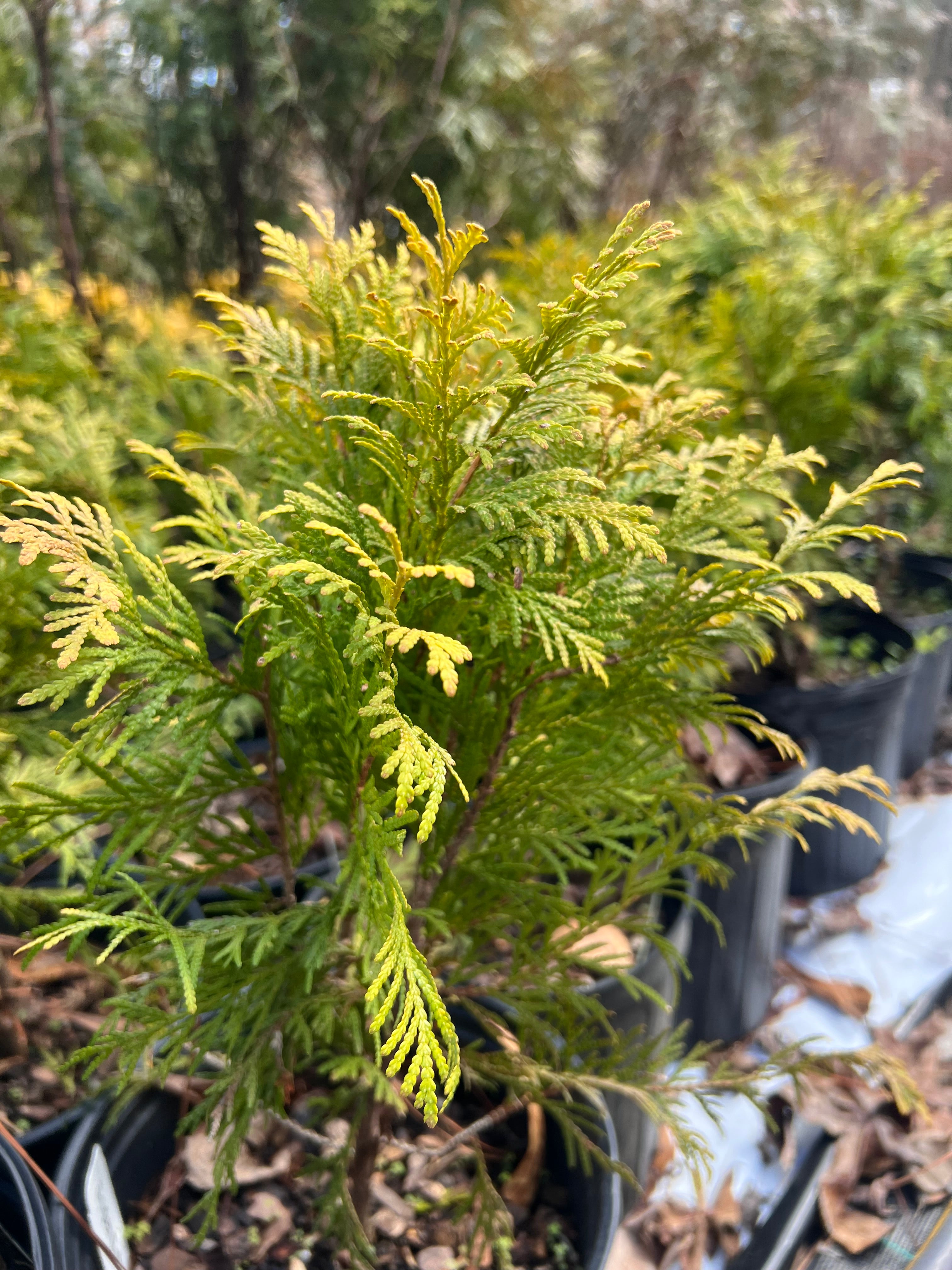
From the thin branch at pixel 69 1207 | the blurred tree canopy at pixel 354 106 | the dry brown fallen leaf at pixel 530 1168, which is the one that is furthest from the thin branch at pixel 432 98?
the thin branch at pixel 69 1207

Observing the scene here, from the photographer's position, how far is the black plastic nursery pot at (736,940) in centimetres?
199

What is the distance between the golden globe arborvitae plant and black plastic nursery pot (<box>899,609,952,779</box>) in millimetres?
2166

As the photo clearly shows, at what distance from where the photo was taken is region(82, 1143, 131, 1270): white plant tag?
1146mm

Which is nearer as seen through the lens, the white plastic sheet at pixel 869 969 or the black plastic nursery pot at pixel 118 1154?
the black plastic nursery pot at pixel 118 1154

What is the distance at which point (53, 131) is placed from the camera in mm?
2656

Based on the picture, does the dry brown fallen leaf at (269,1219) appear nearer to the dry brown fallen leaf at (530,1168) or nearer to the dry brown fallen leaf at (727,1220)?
the dry brown fallen leaf at (530,1168)

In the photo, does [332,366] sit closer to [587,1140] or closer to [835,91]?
[587,1140]

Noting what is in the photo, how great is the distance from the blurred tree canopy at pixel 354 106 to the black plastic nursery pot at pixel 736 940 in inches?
181

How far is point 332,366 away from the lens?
3.57ft

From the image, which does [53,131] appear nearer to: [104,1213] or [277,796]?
[277,796]

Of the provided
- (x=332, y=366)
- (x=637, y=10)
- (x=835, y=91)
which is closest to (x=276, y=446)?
(x=332, y=366)

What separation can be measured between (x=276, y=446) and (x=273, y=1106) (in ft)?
2.78

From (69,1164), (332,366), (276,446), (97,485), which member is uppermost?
(332,366)

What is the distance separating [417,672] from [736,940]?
1417 mm
